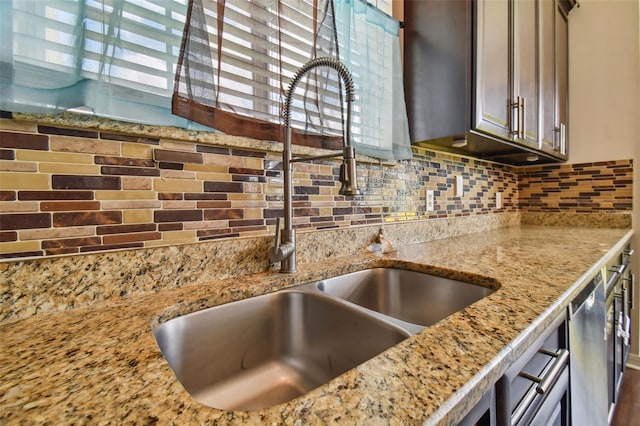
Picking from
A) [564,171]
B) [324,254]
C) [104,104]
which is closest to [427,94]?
[324,254]

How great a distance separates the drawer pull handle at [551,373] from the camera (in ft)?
1.75

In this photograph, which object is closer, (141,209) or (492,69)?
(141,209)

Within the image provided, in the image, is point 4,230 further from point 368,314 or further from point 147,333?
point 368,314

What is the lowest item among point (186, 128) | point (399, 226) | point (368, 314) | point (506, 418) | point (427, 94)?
point (506, 418)

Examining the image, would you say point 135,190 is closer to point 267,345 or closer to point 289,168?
point 289,168

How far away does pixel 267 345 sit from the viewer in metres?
0.73

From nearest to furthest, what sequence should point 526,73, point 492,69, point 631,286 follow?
point 492,69 < point 526,73 < point 631,286

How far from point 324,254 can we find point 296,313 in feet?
0.94

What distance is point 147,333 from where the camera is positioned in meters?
0.49

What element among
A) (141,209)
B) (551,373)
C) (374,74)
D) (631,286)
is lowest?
(631,286)

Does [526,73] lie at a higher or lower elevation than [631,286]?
higher

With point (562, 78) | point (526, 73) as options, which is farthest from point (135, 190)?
point (562, 78)

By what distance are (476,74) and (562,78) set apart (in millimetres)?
1390

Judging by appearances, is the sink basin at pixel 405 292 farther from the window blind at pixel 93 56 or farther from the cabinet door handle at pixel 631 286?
the cabinet door handle at pixel 631 286
